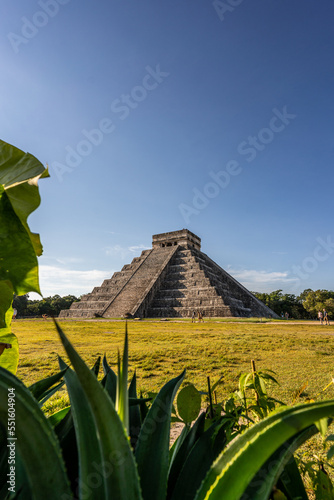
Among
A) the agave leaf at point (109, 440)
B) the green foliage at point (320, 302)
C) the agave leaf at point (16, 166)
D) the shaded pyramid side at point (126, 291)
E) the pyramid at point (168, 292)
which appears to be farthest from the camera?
the green foliage at point (320, 302)

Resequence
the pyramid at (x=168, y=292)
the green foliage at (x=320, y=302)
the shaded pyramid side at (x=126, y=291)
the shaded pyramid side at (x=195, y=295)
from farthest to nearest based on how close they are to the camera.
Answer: the green foliage at (x=320, y=302), the shaded pyramid side at (x=126, y=291), the pyramid at (x=168, y=292), the shaded pyramid side at (x=195, y=295)

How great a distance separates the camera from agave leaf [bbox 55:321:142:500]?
0.34m

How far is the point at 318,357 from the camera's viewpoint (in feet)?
18.2

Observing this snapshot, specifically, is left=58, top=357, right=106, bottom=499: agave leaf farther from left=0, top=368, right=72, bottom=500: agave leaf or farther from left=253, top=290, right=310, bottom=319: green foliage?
left=253, top=290, right=310, bottom=319: green foliage

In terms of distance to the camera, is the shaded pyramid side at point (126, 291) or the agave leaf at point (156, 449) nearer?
the agave leaf at point (156, 449)

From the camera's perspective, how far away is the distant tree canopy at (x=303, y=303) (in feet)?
92.3

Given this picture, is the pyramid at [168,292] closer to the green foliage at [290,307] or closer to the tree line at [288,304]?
the tree line at [288,304]

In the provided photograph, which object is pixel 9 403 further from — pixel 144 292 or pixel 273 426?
pixel 144 292

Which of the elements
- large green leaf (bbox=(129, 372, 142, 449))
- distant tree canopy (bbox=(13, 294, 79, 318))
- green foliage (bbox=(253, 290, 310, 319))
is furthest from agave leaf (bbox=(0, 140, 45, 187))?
green foliage (bbox=(253, 290, 310, 319))

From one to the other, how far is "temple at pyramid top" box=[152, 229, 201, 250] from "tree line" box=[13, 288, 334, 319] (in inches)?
502

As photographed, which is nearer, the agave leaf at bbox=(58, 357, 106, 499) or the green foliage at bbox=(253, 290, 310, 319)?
the agave leaf at bbox=(58, 357, 106, 499)

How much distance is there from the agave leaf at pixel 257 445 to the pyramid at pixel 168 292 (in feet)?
65.5

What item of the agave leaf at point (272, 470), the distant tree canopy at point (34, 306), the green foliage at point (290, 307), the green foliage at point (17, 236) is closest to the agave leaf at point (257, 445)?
the agave leaf at point (272, 470)

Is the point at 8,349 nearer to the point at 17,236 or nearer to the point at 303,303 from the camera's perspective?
the point at 17,236
